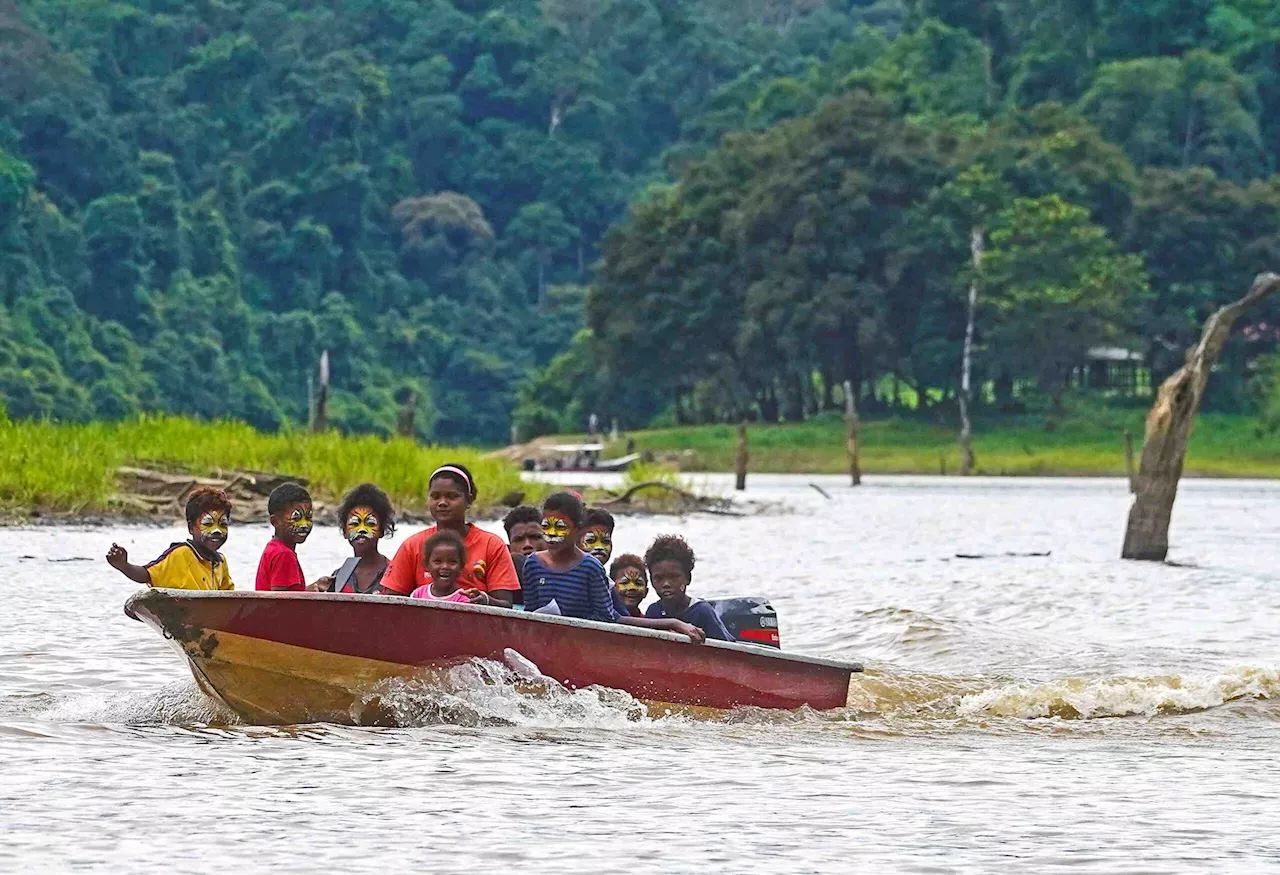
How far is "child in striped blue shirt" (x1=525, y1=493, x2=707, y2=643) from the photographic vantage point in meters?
11.9

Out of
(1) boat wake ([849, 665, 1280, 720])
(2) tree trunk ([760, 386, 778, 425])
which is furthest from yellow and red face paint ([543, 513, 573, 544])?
(2) tree trunk ([760, 386, 778, 425])

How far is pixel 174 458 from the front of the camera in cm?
2925

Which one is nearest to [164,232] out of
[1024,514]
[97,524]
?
[1024,514]

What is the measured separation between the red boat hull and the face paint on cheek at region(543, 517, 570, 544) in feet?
2.15

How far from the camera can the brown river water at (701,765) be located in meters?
8.50

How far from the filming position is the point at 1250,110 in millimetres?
95000

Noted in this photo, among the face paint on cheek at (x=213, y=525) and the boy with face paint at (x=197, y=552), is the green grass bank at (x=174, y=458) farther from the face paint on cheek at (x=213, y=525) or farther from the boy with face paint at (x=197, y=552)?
the face paint on cheek at (x=213, y=525)

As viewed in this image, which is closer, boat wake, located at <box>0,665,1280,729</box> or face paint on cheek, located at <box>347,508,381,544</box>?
boat wake, located at <box>0,665,1280,729</box>

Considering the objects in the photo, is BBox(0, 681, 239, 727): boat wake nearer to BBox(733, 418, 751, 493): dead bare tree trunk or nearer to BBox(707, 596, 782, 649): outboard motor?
BBox(707, 596, 782, 649): outboard motor

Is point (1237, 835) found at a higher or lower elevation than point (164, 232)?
lower

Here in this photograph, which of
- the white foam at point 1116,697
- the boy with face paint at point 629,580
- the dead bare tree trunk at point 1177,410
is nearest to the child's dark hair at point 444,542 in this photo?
the boy with face paint at point 629,580

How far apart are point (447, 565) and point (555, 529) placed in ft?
2.15

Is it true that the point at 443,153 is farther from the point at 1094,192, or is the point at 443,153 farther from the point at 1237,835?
the point at 1237,835

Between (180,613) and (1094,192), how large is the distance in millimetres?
68050
